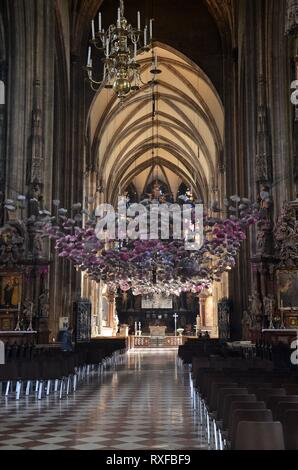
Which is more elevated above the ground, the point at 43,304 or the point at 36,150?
the point at 36,150

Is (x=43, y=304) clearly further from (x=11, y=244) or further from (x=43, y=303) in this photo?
(x=11, y=244)

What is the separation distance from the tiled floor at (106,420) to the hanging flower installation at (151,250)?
13.7ft

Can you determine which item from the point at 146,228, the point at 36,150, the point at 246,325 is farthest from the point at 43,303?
the point at 246,325

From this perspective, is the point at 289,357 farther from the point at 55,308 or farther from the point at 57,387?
the point at 55,308

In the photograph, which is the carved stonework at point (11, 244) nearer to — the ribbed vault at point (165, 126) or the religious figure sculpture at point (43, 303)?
the religious figure sculpture at point (43, 303)

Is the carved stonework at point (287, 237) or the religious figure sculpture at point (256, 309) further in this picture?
the religious figure sculpture at point (256, 309)

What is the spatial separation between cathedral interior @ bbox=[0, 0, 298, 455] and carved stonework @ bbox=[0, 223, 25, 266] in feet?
0.21

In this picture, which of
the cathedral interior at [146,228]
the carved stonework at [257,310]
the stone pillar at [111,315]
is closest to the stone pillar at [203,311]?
the cathedral interior at [146,228]

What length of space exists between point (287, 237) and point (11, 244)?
868 centimetres

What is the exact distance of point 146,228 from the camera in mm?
17219

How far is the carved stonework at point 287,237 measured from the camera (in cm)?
1712
